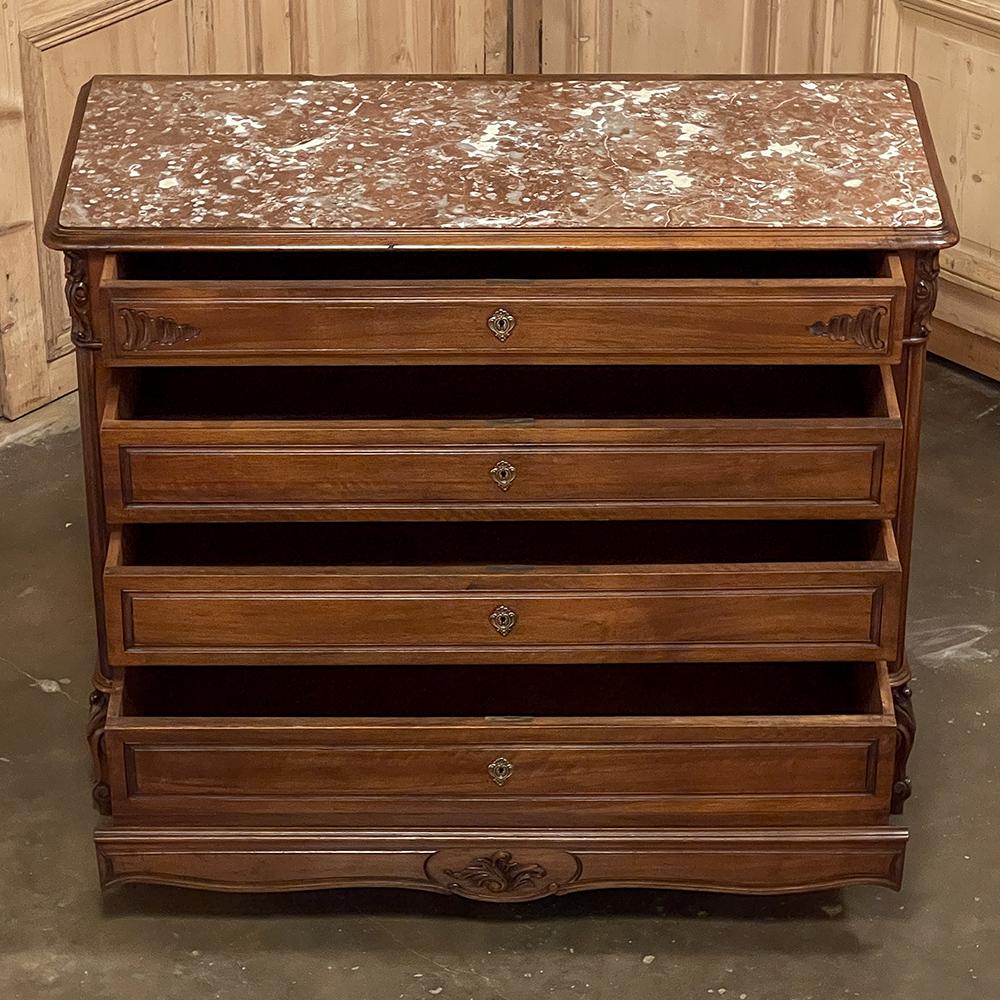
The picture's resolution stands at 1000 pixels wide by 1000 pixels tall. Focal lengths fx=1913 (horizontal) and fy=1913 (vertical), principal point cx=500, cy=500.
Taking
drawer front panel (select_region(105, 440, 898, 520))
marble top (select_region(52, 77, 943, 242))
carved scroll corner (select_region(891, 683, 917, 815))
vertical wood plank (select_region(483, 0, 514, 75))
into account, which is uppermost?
marble top (select_region(52, 77, 943, 242))

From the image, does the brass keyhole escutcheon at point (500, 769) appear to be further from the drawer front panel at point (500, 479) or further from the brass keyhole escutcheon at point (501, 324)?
the brass keyhole escutcheon at point (501, 324)

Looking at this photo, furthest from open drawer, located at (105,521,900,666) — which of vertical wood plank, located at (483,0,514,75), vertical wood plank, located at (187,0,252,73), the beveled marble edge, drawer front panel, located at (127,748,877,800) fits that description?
vertical wood plank, located at (483,0,514,75)

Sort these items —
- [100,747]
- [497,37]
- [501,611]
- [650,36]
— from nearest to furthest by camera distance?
[501,611]
[100,747]
[650,36]
[497,37]

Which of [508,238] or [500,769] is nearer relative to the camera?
[508,238]

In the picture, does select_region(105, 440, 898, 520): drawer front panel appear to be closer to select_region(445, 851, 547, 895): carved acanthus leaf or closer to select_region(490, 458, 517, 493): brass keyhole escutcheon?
select_region(490, 458, 517, 493): brass keyhole escutcheon

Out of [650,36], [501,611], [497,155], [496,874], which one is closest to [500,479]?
[501,611]

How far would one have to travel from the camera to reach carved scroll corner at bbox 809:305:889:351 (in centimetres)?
215

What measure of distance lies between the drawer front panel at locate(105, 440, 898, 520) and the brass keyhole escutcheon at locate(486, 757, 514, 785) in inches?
12.0

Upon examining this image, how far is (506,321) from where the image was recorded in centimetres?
215

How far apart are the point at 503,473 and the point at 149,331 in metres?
0.43

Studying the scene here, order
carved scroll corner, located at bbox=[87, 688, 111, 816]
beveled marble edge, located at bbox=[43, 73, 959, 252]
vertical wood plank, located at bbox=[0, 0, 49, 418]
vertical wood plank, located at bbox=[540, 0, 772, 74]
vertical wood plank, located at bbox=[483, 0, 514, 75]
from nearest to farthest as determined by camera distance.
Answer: beveled marble edge, located at bbox=[43, 73, 959, 252], carved scroll corner, located at bbox=[87, 688, 111, 816], vertical wood plank, located at bbox=[0, 0, 49, 418], vertical wood plank, located at bbox=[540, 0, 772, 74], vertical wood plank, located at bbox=[483, 0, 514, 75]

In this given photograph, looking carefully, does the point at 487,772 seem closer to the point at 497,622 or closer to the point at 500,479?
the point at 497,622

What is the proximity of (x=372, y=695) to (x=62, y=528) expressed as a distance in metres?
0.95

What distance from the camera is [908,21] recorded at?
354cm
